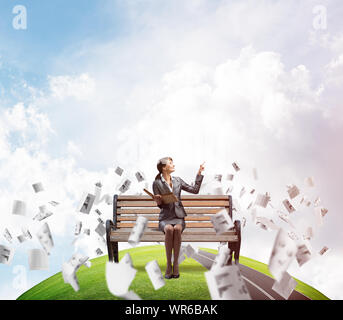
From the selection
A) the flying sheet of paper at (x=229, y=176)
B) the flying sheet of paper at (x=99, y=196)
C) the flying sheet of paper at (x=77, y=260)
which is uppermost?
the flying sheet of paper at (x=229, y=176)

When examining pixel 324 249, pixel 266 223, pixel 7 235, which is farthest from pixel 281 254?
pixel 7 235

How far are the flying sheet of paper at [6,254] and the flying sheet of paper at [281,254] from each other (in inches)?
131

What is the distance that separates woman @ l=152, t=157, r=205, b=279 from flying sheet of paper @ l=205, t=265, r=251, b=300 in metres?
1.32

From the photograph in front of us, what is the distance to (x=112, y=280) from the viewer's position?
3.72m

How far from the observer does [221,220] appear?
4.29 meters

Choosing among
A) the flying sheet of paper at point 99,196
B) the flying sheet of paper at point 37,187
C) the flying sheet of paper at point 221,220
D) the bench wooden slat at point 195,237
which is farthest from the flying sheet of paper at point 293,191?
the flying sheet of paper at point 37,187

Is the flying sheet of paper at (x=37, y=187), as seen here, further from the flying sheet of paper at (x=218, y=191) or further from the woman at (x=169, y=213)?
the flying sheet of paper at (x=218, y=191)

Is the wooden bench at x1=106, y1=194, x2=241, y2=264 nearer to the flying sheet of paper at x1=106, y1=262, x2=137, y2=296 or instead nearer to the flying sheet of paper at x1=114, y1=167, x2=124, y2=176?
the flying sheet of paper at x1=114, y1=167, x2=124, y2=176

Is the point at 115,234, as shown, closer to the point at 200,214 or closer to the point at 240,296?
the point at 200,214

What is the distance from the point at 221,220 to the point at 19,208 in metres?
2.94

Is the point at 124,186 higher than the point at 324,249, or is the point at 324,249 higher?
the point at 124,186

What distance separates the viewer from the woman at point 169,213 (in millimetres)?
4699

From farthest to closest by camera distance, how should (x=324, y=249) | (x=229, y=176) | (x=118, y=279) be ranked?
(x=229, y=176)
(x=324, y=249)
(x=118, y=279)

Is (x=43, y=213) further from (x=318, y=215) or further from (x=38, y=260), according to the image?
(x=318, y=215)
